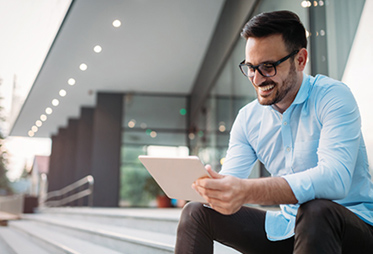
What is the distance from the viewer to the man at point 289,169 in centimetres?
106

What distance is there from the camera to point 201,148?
8.45 metres

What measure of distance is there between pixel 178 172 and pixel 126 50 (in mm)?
6861

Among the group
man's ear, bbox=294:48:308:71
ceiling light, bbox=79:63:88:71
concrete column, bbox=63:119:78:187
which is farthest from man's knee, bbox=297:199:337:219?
concrete column, bbox=63:119:78:187

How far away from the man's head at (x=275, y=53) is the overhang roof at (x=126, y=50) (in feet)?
16.5

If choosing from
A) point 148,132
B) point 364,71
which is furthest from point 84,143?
point 364,71

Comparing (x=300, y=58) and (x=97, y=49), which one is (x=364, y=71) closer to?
(x=300, y=58)

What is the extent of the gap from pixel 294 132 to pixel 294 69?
0.71 feet

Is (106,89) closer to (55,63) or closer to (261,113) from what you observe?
(55,63)

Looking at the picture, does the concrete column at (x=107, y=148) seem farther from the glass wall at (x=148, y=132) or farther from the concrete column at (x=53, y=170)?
the concrete column at (x=53, y=170)

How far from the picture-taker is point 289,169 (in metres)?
1.37

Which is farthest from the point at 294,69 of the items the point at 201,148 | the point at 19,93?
the point at 19,93

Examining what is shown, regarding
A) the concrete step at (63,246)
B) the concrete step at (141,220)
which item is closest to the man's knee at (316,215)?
the concrete step at (63,246)

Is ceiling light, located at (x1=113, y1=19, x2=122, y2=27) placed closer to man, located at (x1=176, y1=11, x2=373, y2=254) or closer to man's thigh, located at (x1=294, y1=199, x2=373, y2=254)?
man, located at (x1=176, y1=11, x2=373, y2=254)

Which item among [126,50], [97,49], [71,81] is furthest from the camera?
[71,81]
